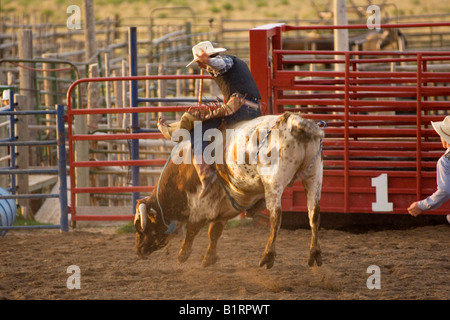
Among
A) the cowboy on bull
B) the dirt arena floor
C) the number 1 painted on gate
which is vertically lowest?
the dirt arena floor

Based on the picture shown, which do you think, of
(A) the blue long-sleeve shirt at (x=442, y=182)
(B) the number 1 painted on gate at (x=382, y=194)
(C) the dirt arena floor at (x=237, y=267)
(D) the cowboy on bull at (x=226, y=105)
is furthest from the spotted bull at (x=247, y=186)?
(B) the number 1 painted on gate at (x=382, y=194)

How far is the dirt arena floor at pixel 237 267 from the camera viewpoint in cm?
575

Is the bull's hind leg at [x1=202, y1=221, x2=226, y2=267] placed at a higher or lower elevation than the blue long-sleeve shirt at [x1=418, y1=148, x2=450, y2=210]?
lower

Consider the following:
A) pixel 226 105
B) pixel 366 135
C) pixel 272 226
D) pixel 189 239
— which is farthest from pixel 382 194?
pixel 272 226

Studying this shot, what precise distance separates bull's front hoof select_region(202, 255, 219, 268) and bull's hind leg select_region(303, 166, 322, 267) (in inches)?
42.0

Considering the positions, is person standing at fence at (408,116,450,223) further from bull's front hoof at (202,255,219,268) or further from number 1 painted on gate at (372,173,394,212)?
bull's front hoof at (202,255,219,268)

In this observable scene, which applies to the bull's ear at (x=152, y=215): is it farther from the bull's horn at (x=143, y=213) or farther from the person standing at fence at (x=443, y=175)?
the person standing at fence at (x=443, y=175)

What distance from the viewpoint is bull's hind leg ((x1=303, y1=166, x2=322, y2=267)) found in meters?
5.93

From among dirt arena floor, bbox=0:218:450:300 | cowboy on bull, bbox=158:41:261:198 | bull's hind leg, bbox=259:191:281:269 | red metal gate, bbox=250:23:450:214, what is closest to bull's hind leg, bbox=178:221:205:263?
dirt arena floor, bbox=0:218:450:300

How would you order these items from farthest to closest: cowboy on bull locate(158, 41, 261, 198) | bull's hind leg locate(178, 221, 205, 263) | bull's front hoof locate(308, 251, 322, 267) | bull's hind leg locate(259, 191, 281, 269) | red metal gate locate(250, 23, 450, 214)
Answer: red metal gate locate(250, 23, 450, 214)
bull's hind leg locate(178, 221, 205, 263)
cowboy on bull locate(158, 41, 261, 198)
bull's front hoof locate(308, 251, 322, 267)
bull's hind leg locate(259, 191, 281, 269)

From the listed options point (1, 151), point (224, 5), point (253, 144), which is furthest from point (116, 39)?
point (224, 5)

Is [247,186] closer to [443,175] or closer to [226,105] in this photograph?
[226,105]
